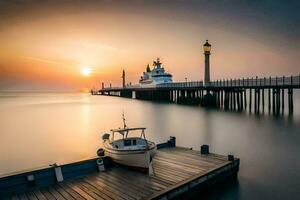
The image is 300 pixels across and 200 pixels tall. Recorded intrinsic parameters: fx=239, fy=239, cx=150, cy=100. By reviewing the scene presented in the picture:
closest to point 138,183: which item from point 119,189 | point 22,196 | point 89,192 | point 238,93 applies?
point 119,189

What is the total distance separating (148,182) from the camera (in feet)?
30.2

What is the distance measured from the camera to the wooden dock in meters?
8.20

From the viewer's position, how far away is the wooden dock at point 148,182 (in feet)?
26.9

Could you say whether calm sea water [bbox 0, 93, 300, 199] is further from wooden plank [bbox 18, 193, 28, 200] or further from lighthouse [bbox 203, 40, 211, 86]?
lighthouse [bbox 203, 40, 211, 86]

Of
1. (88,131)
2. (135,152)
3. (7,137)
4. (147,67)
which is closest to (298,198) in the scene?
(135,152)

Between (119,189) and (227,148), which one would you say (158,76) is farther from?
(119,189)

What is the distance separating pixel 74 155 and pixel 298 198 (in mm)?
14926

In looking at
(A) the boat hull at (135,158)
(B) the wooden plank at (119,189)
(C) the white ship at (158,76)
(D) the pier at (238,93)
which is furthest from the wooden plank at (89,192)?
(C) the white ship at (158,76)

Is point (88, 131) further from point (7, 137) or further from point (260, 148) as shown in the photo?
point (260, 148)

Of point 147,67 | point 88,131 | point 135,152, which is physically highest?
point 147,67

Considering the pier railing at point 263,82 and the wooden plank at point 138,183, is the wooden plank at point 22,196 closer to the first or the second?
the wooden plank at point 138,183

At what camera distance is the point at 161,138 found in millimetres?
24469

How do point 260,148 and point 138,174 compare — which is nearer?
point 138,174

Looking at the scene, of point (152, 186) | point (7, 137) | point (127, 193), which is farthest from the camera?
point (7, 137)
